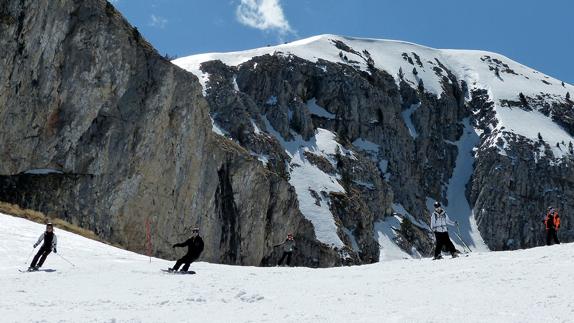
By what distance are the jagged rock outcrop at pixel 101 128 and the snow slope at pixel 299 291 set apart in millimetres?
15974

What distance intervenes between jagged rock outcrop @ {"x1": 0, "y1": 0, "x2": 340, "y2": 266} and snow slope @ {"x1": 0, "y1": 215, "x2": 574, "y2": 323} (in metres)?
16.0

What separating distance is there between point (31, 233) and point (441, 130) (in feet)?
587

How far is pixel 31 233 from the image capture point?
26.7 meters

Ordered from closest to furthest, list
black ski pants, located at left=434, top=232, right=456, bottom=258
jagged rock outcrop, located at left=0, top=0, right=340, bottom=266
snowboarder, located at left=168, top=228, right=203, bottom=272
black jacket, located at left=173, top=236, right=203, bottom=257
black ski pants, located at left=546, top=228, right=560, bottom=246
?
1. snowboarder, located at left=168, top=228, right=203, bottom=272
2. black jacket, located at left=173, top=236, right=203, bottom=257
3. black ski pants, located at left=434, top=232, right=456, bottom=258
4. black ski pants, located at left=546, top=228, right=560, bottom=246
5. jagged rock outcrop, located at left=0, top=0, right=340, bottom=266

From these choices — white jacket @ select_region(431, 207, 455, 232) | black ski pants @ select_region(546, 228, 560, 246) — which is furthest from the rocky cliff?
black ski pants @ select_region(546, 228, 560, 246)

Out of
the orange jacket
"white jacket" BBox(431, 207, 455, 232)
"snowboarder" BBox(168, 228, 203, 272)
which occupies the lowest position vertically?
"snowboarder" BBox(168, 228, 203, 272)

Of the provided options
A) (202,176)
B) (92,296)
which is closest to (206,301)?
(92,296)

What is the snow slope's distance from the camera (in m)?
12.9

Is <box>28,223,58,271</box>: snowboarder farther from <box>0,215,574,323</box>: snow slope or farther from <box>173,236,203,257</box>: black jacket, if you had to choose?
<box>173,236,203,257</box>: black jacket

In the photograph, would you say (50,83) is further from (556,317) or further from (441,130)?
(441,130)

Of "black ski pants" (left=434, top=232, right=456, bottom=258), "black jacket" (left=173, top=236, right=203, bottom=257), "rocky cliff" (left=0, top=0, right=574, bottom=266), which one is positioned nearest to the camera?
"black jacket" (left=173, top=236, right=203, bottom=257)

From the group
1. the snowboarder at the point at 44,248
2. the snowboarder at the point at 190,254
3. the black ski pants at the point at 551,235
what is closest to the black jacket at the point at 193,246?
the snowboarder at the point at 190,254

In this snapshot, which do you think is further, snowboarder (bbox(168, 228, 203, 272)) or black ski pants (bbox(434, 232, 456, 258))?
black ski pants (bbox(434, 232, 456, 258))

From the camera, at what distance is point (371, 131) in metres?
168
